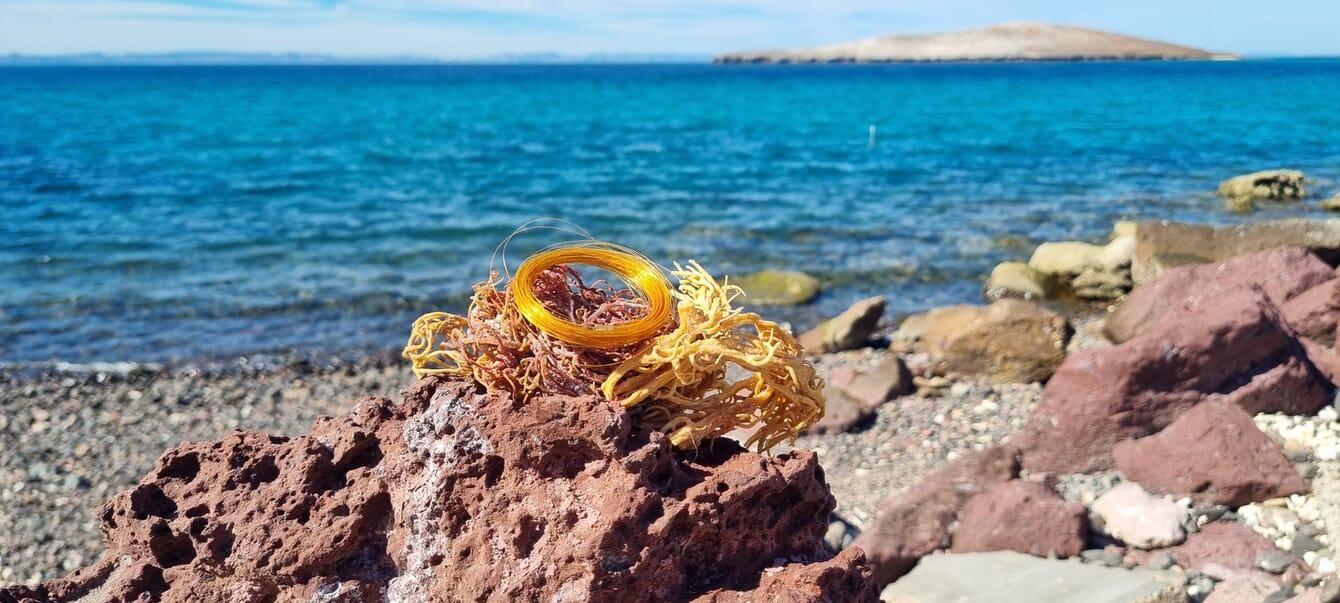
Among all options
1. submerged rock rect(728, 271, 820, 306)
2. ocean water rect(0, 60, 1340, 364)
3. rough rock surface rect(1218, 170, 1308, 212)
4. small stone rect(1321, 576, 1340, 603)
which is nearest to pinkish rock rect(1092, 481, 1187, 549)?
small stone rect(1321, 576, 1340, 603)

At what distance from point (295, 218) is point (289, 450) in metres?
17.8

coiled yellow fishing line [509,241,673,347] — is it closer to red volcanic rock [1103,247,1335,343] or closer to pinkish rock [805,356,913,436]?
pinkish rock [805,356,913,436]

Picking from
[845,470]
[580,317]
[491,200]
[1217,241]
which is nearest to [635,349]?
[580,317]

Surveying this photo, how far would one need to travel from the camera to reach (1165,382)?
23.3ft

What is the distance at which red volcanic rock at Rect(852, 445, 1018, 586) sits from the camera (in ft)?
19.0

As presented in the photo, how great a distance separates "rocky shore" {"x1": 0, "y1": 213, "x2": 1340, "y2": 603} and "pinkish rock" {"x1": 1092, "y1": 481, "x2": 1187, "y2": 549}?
0.04 feet

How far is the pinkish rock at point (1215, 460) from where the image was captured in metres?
6.27

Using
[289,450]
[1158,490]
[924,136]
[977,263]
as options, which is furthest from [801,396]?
[924,136]

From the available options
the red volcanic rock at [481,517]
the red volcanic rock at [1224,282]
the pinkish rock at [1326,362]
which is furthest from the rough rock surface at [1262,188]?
the red volcanic rock at [481,517]

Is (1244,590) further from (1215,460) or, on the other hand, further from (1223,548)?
(1215,460)

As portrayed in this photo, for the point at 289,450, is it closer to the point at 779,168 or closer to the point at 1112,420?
the point at 1112,420

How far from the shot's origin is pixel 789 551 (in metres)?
3.29

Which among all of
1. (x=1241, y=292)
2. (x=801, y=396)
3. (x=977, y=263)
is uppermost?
(x=801, y=396)

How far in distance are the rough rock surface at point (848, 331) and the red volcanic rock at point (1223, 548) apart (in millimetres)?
5655
